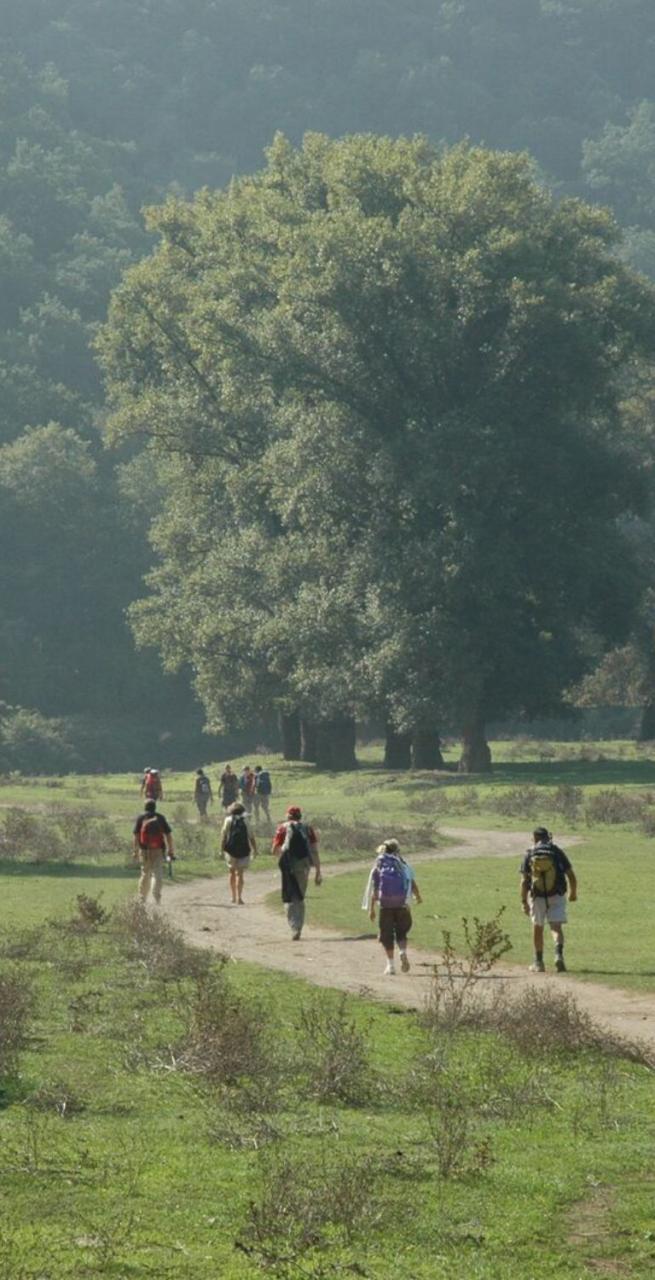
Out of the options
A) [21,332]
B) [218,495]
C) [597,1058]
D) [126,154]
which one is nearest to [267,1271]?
[597,1058]

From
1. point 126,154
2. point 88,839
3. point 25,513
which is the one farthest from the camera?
point 126,154

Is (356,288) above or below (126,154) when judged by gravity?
below

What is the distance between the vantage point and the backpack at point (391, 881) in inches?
1017

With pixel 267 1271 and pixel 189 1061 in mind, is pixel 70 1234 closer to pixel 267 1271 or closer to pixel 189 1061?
pixel 267 1271

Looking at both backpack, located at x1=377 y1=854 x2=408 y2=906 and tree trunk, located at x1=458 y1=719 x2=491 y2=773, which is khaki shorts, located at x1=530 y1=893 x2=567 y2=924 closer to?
backpack, located at x1=377 y1=854 x2=408 y2=906

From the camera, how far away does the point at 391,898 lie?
25812 millimetres

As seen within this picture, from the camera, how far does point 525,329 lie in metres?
66.8

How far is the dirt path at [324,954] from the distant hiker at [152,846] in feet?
1.80

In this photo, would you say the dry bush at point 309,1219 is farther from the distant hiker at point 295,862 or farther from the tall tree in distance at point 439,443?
the tall tree in distance at point 439,443

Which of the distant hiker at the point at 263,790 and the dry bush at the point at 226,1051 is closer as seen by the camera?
the dry bush at the point at 226,1051

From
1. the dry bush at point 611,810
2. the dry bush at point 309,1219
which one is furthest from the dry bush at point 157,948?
the dry bush at point 611,810

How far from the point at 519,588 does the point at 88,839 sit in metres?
25.1

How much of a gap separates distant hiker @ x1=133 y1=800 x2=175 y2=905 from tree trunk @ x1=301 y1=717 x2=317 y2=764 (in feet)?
154

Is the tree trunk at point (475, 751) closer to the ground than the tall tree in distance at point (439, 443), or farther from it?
closer to the ground
